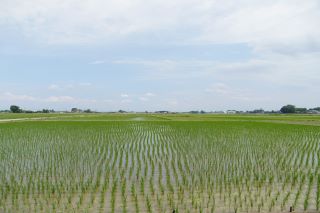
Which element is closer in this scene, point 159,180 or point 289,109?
point 159,180

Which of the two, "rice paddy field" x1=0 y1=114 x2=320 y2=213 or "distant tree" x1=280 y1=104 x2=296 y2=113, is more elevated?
"distant tree" x1=280 y1=104 x2=296 y2=113

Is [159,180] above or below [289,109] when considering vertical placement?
below

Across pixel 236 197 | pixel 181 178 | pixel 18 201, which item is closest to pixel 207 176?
pixel 181 178

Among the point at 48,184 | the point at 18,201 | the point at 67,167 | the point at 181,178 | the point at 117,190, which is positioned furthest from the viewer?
the point at 67,167

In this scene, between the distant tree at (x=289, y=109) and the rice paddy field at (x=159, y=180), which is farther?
the distant tree at (x=289, y=109)

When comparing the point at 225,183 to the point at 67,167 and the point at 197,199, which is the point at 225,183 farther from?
the point at 67,167

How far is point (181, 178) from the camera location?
24.3ft

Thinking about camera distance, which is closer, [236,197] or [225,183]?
[236,197]

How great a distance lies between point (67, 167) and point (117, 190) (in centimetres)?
269

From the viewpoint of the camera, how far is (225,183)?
6930 millimetres

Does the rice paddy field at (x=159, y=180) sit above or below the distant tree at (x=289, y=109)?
below

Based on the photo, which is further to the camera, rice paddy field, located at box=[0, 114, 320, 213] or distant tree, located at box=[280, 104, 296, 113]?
distant tree, located at box=[280, 104, 296, 113]

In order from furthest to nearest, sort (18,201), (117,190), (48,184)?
(48,184)
(117,190)
(18,201)

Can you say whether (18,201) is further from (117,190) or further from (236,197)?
(236,197)
